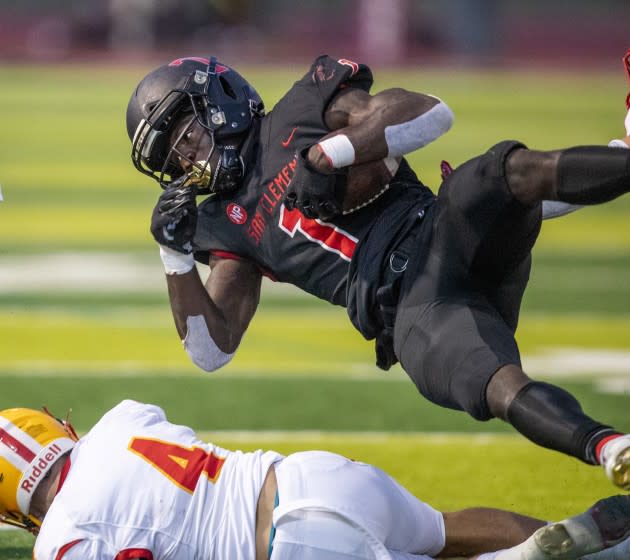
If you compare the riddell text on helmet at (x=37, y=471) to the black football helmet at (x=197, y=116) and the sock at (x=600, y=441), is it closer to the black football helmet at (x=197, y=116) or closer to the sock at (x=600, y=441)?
the black football helmet at (x=197, y=116)

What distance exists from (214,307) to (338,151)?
77cm

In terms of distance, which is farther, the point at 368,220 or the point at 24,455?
the point at 368,220

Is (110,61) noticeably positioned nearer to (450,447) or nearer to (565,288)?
(565,288)

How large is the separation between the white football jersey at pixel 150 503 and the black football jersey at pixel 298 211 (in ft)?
2.52

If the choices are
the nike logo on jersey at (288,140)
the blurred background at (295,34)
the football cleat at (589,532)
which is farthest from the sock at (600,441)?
the blurred background at (295,34)

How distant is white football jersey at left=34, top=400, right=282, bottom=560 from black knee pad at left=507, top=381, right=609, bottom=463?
66 centimetres

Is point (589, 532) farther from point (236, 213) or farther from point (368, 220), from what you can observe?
point (236, 213)

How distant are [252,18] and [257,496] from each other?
93.6ft

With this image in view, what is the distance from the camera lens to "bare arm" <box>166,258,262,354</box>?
13.5ft

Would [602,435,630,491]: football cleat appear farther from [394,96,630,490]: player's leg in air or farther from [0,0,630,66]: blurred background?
[0,0,630,66]: blurred background

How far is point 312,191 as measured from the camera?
380cm

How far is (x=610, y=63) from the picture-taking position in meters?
28.0

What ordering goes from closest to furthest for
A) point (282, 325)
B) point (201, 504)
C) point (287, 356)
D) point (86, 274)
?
point (201, 504) → point (287, 356) → point (282, 325) → point (86, 274)

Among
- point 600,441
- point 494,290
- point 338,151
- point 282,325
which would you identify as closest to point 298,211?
point 338,151
